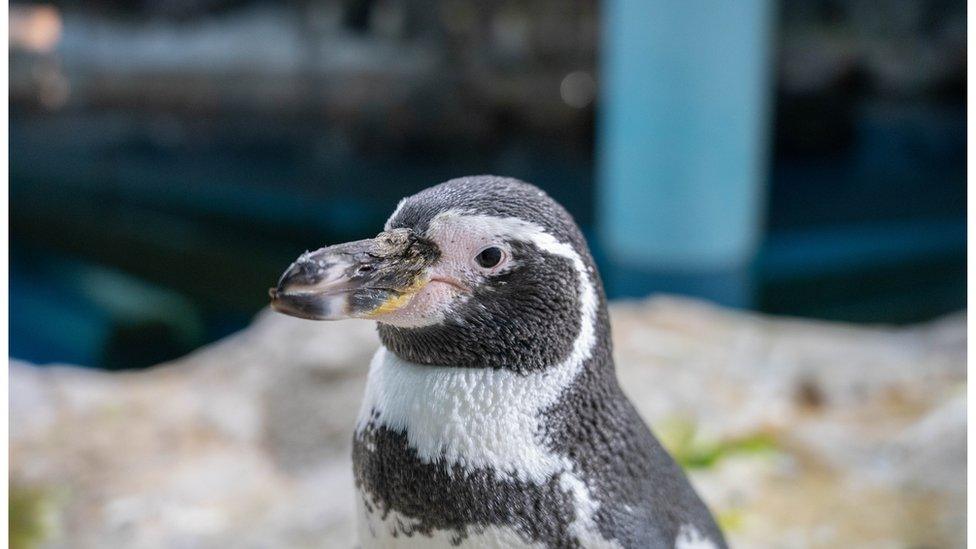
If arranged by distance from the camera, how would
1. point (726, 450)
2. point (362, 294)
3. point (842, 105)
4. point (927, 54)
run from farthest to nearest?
point (842, 105) → point (927, 54) → point (726, 450) → point (362, 294)

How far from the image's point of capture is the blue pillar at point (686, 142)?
273 centimetres

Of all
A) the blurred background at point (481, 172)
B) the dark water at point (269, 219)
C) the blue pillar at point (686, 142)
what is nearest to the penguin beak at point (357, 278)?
the blurred background at point (481, 172)

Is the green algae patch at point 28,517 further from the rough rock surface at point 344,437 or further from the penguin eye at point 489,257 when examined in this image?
the penguin eye at point 489,257

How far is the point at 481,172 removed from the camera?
314 centimetres

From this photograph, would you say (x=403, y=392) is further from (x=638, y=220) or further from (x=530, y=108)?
(x=530, y=108)

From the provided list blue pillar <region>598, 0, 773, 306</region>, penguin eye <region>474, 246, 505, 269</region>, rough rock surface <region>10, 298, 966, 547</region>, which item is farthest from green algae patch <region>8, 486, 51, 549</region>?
blue pillar <region>598, 0, 773, 306</region>

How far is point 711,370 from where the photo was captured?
1756 mm

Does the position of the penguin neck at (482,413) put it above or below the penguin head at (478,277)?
below

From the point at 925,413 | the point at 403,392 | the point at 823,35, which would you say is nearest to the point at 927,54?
the point at 823,35

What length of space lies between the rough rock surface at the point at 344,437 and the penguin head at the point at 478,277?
2.34 ft

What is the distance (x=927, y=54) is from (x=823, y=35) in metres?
0.47

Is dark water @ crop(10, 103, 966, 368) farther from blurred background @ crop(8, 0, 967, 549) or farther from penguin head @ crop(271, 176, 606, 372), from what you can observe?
penguin head @ crop(271, 176, 606, 372)

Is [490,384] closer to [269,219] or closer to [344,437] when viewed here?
[344,437]

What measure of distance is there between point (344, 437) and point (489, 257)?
0.95 meters
